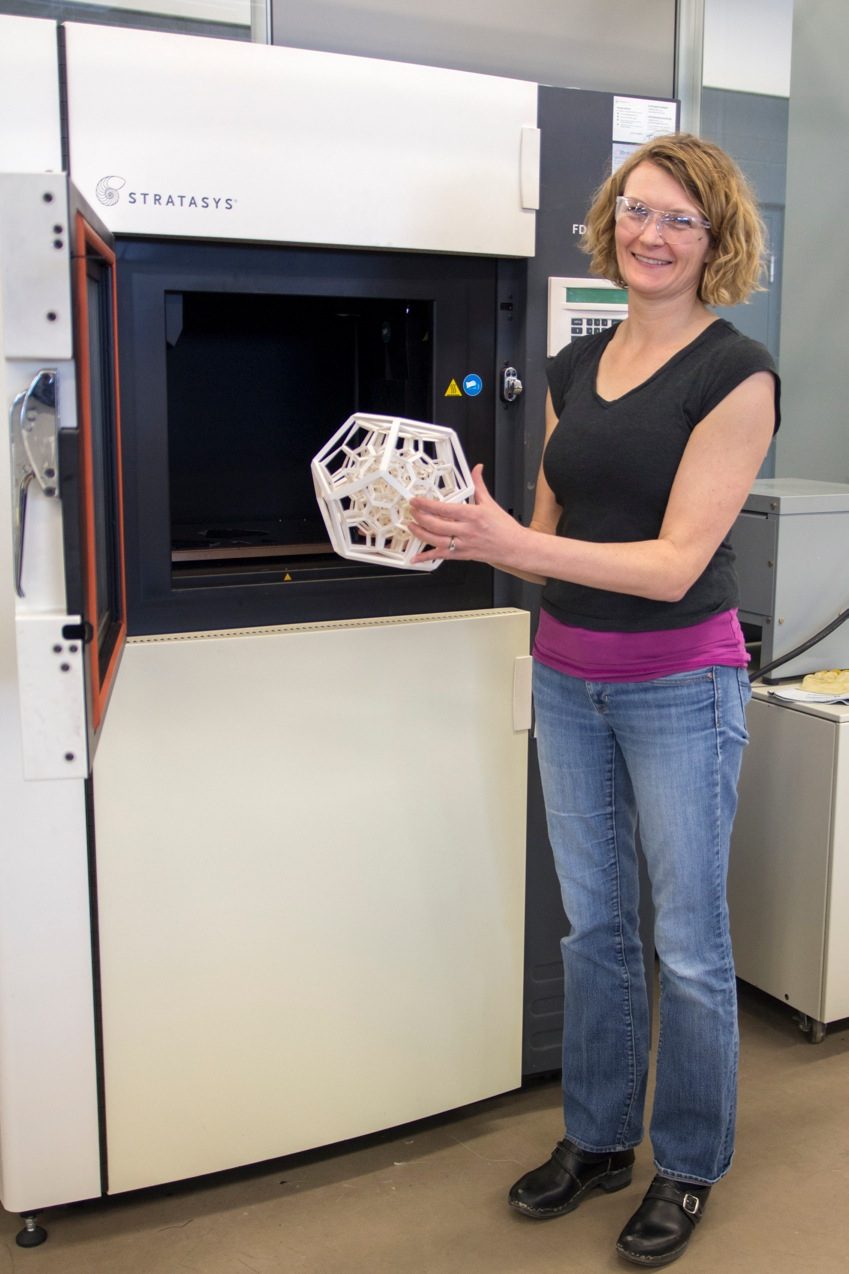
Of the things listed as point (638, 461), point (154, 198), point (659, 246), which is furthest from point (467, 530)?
point (154, 198)

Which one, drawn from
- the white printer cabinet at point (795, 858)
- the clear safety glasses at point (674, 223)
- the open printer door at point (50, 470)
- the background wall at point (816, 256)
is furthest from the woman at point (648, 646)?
the background wall at point (816, 256)

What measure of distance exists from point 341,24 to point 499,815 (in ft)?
4.49

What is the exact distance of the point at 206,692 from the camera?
1.77 m

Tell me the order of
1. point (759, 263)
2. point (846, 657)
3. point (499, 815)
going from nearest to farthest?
point (759, 263) < point (499, 815) < point (846, 657)

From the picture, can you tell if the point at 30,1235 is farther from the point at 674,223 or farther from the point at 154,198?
the point at 674,223

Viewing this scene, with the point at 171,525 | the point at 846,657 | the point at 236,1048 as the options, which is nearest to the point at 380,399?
the point at 171,525

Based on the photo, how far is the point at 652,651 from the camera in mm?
1616

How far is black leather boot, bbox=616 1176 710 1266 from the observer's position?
1756mm

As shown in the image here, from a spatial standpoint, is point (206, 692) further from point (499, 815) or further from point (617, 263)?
point (617, 263)

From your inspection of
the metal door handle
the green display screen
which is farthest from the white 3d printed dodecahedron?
the green display screen

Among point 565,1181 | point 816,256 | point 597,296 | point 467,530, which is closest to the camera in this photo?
point 467,530

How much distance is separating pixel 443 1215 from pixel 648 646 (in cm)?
95

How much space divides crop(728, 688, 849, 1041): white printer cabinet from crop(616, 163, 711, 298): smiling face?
3.43 ft

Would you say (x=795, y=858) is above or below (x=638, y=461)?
below
